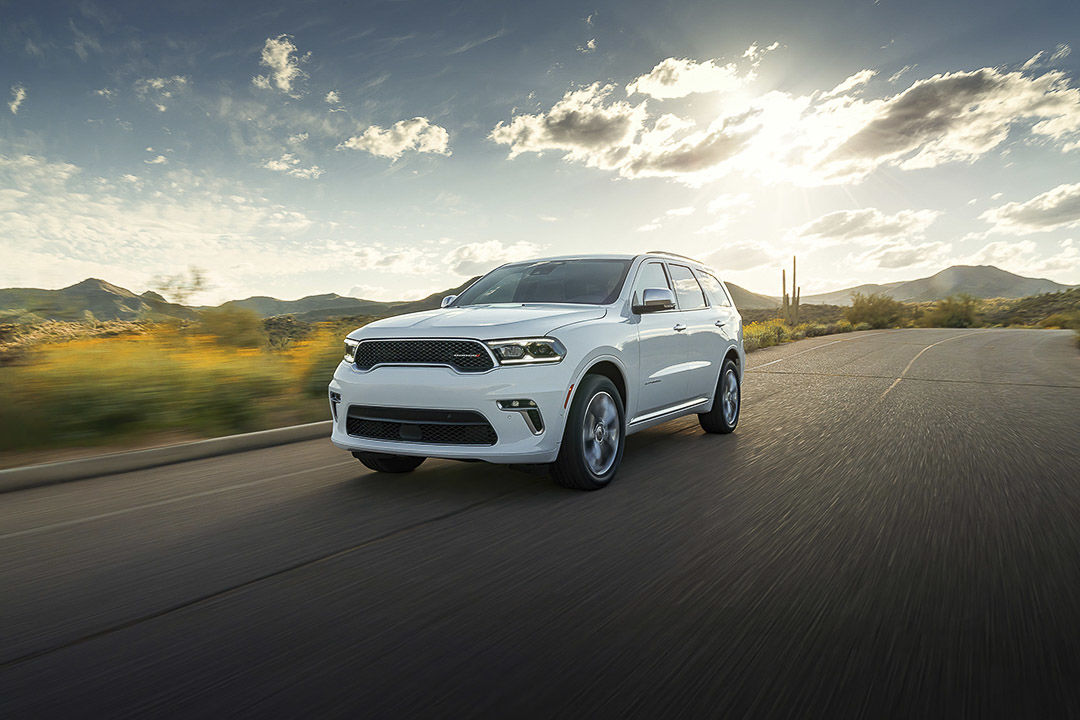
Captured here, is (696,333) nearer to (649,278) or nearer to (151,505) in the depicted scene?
(649,278)

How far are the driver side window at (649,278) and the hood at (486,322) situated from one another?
62 cm

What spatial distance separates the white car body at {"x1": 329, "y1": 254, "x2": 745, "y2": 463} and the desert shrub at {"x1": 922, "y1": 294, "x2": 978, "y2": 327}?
7790 cm

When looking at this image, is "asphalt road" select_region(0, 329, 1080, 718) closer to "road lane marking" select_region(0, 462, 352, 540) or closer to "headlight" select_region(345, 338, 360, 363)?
"road lane marking" select_region(0, 462, 352, 540)

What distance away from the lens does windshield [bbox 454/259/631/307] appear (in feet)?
21.7

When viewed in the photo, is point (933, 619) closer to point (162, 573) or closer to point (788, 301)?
point (162, 573)

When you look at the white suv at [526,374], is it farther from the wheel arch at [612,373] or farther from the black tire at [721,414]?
the black tire at [721,414]

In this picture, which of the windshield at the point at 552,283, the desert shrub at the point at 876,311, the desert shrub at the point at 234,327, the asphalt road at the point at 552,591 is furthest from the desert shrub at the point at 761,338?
the desert shrub at the point at 876,311

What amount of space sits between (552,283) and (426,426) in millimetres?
2213

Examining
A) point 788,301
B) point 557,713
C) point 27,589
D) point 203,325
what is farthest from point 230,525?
point 788,301

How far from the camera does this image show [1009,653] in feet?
9.50

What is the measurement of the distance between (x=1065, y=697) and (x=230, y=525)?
443cm

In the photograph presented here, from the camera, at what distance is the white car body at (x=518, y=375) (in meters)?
5.16

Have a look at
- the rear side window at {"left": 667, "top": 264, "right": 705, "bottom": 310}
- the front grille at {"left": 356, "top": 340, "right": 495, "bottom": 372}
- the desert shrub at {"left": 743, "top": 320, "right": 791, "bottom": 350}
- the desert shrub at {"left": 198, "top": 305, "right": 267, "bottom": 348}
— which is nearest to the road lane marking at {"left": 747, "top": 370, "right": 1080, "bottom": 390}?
the rear side window at {"left": 667, "top": 264, "right": 705, "bottom": 310}

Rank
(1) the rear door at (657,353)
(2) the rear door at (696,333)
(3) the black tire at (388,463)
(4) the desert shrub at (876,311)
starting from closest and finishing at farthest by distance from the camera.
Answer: (3) the black tire at (388,463)
(1) the rear door at (657,353)
(2) the rear door at (696,333)
(4) the desert shrub at (876,311)
